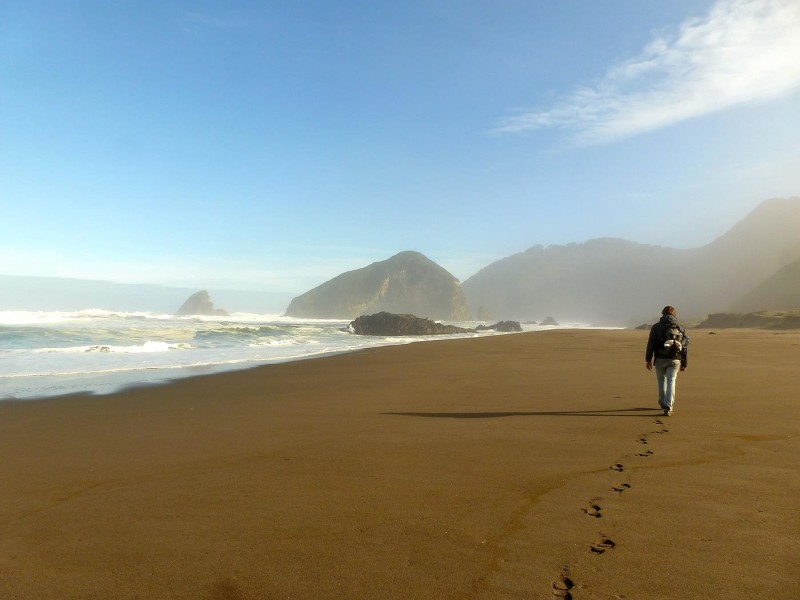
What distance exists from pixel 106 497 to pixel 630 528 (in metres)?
4.90

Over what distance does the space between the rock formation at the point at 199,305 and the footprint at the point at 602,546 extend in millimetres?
149476

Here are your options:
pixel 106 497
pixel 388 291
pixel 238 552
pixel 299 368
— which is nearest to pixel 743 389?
pixel 238 552

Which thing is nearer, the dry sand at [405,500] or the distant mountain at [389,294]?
the dry sand at [405,500]

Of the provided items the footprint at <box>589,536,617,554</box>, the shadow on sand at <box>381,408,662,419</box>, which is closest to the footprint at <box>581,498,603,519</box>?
the footprint at <box>589,536,617,554</box>

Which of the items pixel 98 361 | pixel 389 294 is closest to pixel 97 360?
pixel 98 361

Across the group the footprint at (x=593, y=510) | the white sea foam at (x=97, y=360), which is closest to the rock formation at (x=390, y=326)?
the white sea foam at (x=97, y=360)

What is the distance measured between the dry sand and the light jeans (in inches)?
11.4

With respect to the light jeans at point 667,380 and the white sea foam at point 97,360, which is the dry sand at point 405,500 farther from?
the white sea foam at point 97,360

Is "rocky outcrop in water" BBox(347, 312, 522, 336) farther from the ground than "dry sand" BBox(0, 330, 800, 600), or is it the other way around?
"rocky outcrop in water" BBox(347, 312, 522, 336)

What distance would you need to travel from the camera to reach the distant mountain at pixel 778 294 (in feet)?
287

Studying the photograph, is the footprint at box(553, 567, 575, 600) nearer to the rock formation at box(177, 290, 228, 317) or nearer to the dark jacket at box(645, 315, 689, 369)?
the dark jacket at box(645, 315, 689, 369)

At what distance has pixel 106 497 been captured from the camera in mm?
5102

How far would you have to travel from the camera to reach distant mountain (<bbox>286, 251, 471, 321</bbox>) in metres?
157

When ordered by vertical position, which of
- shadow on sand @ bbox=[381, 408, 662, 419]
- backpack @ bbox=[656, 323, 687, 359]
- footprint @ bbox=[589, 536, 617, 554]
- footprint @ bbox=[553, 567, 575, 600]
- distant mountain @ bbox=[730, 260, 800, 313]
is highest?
distant mountain @ bbox=[730, 260, 800, 313]
